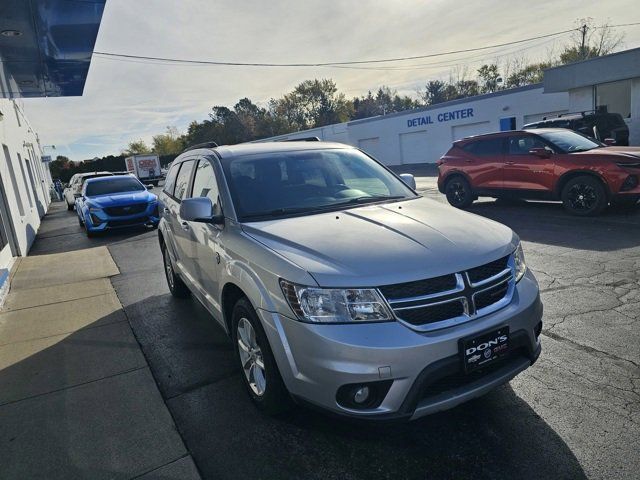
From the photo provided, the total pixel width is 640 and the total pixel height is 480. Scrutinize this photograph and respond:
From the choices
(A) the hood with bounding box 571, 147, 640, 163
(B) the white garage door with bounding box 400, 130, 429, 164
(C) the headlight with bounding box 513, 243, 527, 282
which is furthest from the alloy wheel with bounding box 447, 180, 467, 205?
(B) the white garage door with bounding box 400, 130, 429, 164

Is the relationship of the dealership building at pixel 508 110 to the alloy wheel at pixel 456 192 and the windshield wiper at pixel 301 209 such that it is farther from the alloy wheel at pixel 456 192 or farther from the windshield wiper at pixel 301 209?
the windshield wiper at pixel 301 209

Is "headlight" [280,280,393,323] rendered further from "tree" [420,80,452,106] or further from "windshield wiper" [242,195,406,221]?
"tree" [420,80,452,106]

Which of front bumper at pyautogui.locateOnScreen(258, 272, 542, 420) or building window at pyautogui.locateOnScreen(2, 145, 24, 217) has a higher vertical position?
building window at pyautogui.locateOnScreen(2, 145, 24, 217)

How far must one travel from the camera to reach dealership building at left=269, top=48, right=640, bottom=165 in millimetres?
18688

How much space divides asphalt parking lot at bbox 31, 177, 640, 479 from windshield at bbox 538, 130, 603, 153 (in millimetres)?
4872

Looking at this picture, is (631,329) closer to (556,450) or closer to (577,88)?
(556,450)

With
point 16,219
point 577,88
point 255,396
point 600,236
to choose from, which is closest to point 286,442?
point 255,396

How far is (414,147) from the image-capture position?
31.6m

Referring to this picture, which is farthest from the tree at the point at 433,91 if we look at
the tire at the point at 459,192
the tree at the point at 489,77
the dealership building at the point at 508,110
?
the tire at the point at 459,192

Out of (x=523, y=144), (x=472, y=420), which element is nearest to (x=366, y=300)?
(x=472, y=420)

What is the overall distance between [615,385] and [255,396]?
8.22 ft

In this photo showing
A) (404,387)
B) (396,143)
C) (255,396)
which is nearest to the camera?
(404,387)

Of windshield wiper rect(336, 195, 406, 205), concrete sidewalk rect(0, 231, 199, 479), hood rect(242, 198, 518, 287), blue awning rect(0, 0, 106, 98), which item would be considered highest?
blue awning rect(0, 0, 106, 98)

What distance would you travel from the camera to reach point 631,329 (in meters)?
3.88
